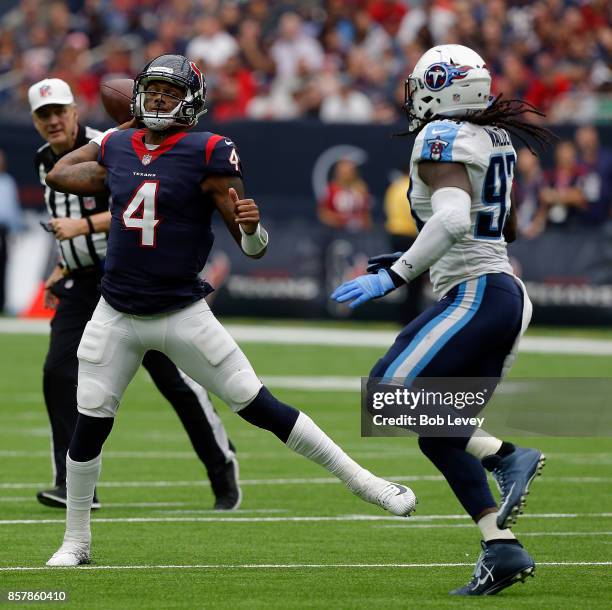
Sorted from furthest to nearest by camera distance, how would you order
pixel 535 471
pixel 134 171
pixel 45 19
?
pixel 45 19 → pixel 134 171 → pixel 535 471

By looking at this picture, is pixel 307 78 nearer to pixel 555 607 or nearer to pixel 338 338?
pixel 338 338

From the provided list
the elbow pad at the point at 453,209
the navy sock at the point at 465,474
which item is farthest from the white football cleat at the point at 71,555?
the elbow pad at the point at 453,209

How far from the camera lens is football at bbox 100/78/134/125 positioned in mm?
8094

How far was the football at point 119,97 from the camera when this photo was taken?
809cm

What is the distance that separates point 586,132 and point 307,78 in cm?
465

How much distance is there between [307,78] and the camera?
22.9m

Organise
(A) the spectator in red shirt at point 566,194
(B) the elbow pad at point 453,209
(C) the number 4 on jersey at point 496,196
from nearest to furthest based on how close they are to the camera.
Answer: (B) the elbow pad at point 453,209 → (C) the number 4 on jersey at point 496,196 → (A) the spectator in red shirt at point 566,194

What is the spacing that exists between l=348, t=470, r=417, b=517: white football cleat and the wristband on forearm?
3.20ft

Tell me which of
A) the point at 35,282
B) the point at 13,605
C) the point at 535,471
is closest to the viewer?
the point at 13,605

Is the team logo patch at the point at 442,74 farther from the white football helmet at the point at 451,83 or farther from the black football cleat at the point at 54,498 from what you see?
the black football cleat at the point at 54,498

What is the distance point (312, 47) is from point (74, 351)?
1555cm

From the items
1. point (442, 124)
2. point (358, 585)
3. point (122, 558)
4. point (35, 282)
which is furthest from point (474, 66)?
point (35, 282)

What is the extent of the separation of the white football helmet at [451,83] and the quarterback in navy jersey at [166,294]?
798 mm

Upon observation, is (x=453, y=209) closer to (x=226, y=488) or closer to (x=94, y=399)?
(x=94, y=399)
